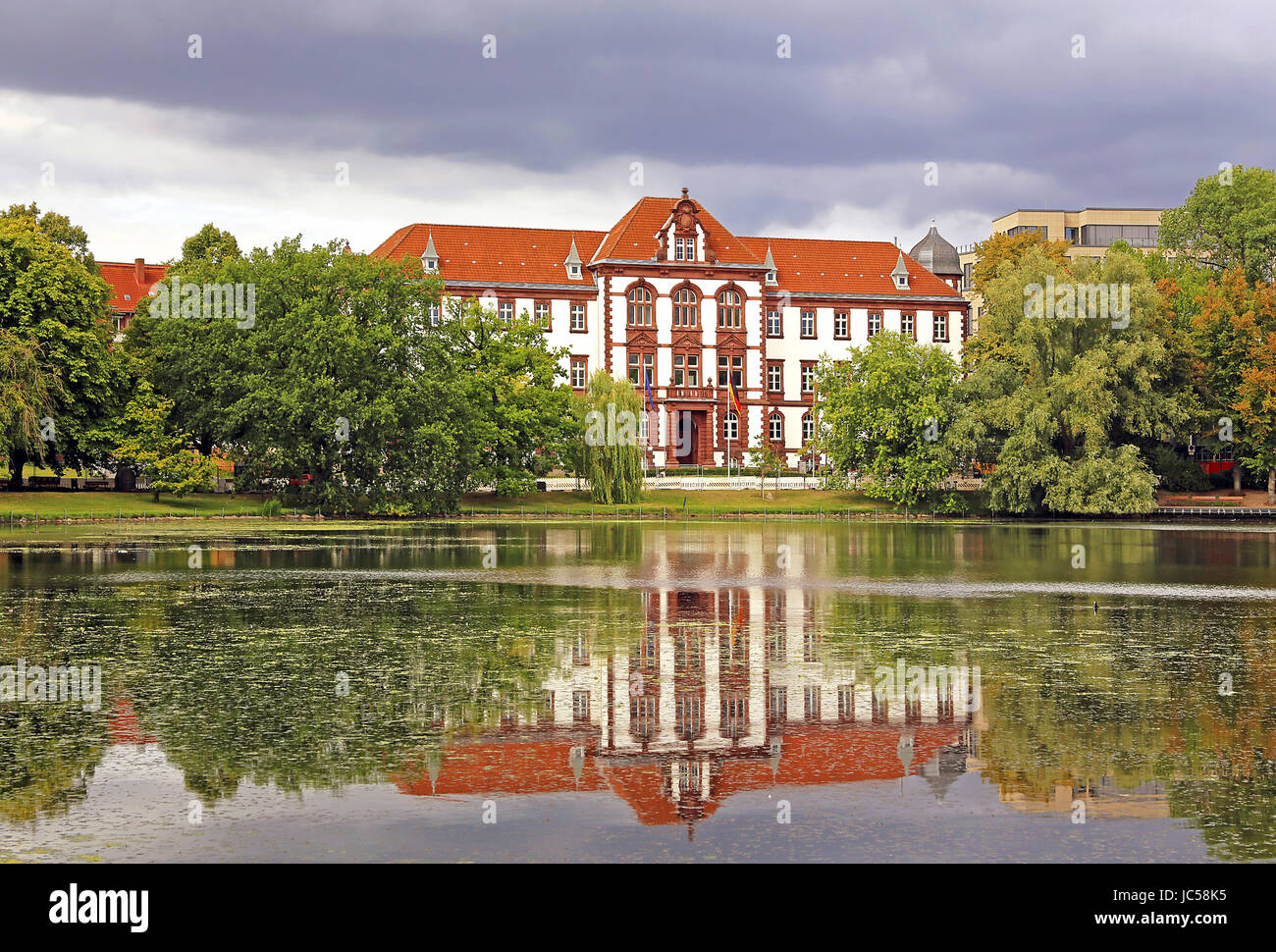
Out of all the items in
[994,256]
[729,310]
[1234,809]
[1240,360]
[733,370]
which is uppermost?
[994,256]

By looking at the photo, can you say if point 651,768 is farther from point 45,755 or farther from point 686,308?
point 686,308

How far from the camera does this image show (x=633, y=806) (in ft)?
37.5

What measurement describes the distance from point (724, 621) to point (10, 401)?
49.4m

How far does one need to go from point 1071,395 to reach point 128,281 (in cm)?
8242

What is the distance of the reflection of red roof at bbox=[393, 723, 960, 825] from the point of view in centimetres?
1188

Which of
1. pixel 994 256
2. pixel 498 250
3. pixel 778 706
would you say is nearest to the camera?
pixel 778 706

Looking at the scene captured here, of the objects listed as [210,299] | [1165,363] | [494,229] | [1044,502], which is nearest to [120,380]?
[210,299]

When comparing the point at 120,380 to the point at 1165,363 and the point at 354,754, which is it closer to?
the point at 1165,363

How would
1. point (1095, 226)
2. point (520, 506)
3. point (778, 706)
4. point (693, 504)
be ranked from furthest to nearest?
point (1095, 226) → point (693, 504) → point (520, 506) → point (778, 706)

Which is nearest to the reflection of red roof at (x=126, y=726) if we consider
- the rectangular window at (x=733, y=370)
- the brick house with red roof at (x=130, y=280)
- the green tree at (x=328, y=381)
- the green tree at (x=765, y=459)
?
the green tree at (x=328, y=381)

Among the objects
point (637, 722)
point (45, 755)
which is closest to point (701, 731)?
point (637, 722)

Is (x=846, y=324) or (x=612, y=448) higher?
(x=846, y=324)

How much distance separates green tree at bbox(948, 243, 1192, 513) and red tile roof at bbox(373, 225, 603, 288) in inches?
1407

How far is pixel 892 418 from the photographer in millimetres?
80312
